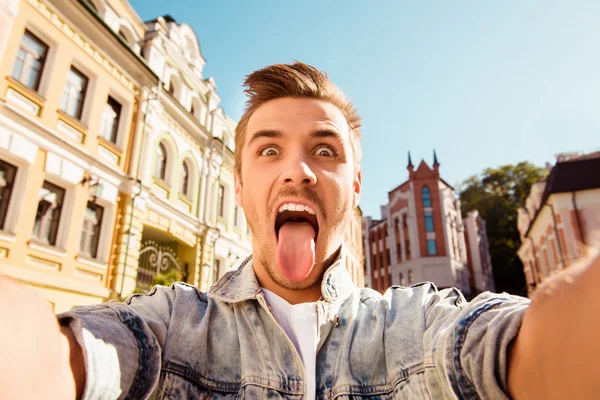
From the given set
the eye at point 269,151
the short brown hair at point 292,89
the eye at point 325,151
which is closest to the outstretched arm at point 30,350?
the eye at point 269,151

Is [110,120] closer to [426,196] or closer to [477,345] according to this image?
[477,345]

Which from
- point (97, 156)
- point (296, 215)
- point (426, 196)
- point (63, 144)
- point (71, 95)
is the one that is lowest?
Result: point (296, 215)

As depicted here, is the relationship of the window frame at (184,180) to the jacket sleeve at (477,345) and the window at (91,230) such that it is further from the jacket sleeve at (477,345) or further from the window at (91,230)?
the jacket sleeve at (477,345)

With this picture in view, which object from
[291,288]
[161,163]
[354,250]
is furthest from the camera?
[354,250]

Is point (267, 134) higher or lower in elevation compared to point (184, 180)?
lower

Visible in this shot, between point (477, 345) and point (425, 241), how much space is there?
39128 mm

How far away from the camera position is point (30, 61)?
26.7ft

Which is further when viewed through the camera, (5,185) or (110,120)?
(110,120)

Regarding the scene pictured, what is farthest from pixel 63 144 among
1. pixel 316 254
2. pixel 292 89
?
pixel 316 254

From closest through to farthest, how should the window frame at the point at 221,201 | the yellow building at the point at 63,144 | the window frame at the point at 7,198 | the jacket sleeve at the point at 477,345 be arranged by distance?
the jacket sleeve at the point at 477,345 < the window frame at the point at 7,198 < the yellow building at the point at 63,144 < the window frame at the point at 221,201

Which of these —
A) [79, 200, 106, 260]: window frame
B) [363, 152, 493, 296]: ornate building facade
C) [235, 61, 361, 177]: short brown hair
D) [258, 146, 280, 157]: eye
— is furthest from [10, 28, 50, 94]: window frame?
[363, 152, 493, 296]: ornate building facade

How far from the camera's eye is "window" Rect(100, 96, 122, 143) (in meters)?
10.0

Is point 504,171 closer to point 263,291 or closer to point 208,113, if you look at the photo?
point 208,113

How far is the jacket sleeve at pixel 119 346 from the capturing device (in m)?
0.98
